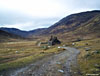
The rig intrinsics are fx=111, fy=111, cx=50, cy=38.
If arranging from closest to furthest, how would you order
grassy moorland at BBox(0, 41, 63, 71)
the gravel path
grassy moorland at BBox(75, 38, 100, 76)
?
1. grassy moorland at BBox(75, 38, 100, 76)
2. the gravel path
3. grassy moorland at BBox(0, 41, 63, 71)

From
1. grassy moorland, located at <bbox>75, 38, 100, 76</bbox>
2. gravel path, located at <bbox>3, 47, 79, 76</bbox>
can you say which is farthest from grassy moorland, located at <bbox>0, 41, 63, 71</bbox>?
grassy moorland, located at <bbox>75, 38, 100, 76</bbox>

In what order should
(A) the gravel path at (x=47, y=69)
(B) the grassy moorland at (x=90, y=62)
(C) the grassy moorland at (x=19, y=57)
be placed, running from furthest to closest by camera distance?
(C) the grassy moorland at (x=19, y=57) → (A) the gravel path at (x=47, y=69) → (B) the grassy moorland at (x=90, y=62)

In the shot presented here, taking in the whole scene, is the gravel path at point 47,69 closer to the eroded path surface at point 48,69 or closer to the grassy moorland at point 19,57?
the eroded path surface at point 48,69

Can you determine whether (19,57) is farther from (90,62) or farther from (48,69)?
(90,62)

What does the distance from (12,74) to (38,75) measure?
4.79 m

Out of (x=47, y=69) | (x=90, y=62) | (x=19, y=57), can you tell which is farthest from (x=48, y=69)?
(x=19, y=57)

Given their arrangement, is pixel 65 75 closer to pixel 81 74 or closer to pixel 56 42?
pixel 81 74

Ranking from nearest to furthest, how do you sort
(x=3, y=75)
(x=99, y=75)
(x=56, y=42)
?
1. (x=99, y=75)
2. (x=3, y=75)
3. (x=56, y=42)

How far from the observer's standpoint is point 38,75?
1847 cm

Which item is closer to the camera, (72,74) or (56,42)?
(72,74)

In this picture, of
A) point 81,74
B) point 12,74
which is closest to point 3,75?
point 12,74

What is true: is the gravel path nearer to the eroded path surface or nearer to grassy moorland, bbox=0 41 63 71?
the eroded path surface

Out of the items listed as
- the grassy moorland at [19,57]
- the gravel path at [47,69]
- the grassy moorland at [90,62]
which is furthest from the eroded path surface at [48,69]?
the grassy moorland at [19,57]

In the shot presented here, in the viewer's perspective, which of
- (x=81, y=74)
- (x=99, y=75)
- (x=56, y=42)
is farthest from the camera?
(x=56, y=42)
